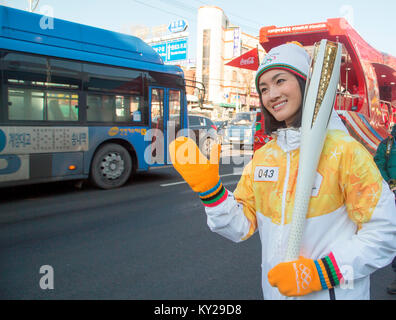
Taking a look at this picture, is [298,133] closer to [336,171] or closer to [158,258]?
[336,171]

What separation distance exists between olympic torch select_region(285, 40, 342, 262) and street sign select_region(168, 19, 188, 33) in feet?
74.6

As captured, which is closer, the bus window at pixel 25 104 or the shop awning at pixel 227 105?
the bus window at pixel 25 104

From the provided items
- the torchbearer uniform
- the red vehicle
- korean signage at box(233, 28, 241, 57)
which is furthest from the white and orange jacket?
korean signage at box(233, 28, 241, 57)

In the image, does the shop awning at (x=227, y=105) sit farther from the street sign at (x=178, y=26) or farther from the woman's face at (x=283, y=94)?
the woman's face at (x=283, y=94)

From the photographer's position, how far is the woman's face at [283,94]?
141 cm

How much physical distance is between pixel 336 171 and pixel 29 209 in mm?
5712

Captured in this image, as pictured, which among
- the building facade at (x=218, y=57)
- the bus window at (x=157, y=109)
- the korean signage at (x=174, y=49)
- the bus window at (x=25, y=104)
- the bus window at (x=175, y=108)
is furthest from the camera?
the building facade at (x=218, y=57)

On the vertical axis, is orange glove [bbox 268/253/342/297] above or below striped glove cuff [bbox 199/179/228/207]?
below

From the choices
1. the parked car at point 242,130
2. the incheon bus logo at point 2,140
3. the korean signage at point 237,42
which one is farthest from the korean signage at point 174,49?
the korean signage at point 237,42

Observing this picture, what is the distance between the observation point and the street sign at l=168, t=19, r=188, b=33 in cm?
2259

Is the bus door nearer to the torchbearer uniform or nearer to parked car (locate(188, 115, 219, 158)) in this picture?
parked car (locate(188, 115, 219, 158))

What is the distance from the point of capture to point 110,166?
25.1 feet

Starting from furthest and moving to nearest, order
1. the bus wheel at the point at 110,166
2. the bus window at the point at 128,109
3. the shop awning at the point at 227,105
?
the shop awning at the point at 227,105, the bus window at the point at 128,109, the bus wheel at the point at 110,166

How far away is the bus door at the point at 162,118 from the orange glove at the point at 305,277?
24.1ft
